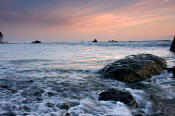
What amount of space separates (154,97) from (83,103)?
169 cm

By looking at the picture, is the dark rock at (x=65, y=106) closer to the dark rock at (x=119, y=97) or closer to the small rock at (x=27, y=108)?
the small rock at (x=27, y=108)

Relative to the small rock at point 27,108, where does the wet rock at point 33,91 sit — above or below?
above

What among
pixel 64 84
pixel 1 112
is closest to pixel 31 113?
pixel 1 112

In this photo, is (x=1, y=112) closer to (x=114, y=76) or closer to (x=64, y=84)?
(x=64, y=84)

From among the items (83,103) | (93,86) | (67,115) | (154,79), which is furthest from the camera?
(154,79)

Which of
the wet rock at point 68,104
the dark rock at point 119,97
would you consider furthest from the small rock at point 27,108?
the dark rock at point 119,97

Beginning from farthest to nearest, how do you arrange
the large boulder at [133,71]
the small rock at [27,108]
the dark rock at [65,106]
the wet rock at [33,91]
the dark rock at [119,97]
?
the large boulder at [133,71]
the wet rock at [33,91]
the dark rock at [119,97]
the dark rock at [65,106]
the small rock at [27,108]

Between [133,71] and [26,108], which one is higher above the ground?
[133,71]

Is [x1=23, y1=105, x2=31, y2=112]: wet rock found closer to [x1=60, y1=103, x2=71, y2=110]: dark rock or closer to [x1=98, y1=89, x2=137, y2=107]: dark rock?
[x1=60, y1=103, x2=71, y2=110]: dark rock

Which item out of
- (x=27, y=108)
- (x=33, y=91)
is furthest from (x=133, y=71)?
(x=27, y=108)

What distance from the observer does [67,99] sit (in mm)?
3176

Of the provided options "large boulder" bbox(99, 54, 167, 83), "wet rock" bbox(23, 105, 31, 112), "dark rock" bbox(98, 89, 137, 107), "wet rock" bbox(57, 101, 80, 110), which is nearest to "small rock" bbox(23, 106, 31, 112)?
"wet rock" bbox(23, 105, 31, 112)

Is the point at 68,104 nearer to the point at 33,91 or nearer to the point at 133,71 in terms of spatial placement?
the point at 33,91

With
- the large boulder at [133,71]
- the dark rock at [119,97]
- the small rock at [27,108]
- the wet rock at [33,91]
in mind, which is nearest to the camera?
the small rock at [27,108]
